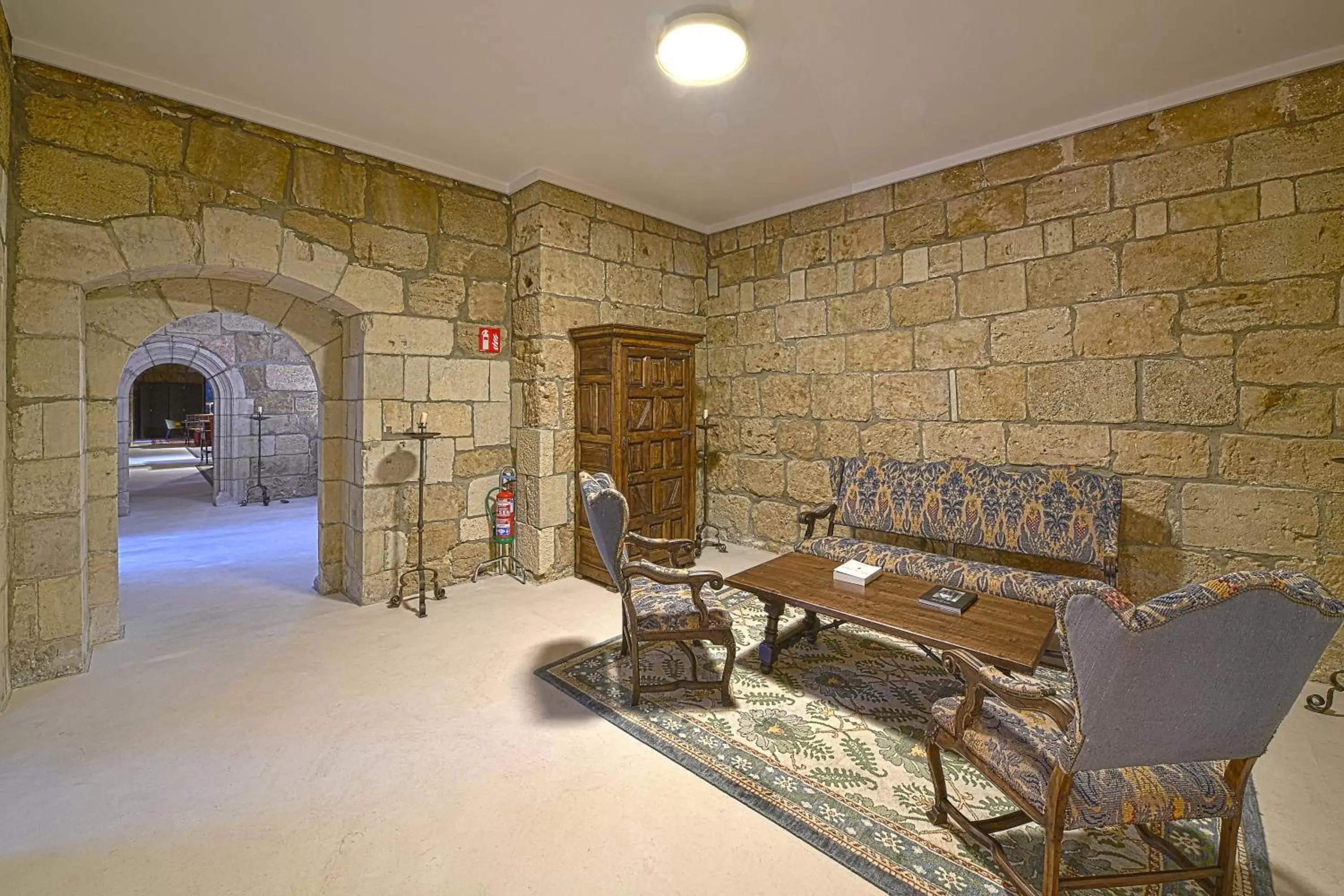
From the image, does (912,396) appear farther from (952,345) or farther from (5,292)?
(5,292)

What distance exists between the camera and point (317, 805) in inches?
72.4

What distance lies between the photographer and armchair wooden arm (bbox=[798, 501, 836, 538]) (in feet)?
11.9

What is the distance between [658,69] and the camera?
2670mm

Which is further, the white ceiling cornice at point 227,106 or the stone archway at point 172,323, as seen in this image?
the stone archway at point 172,323

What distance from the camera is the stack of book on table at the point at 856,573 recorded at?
266cm

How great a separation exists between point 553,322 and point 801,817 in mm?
3234

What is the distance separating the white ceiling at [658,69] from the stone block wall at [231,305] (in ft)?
0.77

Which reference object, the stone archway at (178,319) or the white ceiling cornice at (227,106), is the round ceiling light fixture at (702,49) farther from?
the stone archway at (178,319)

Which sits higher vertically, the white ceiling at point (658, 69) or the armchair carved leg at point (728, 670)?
the white ceiling at point (658, 69)

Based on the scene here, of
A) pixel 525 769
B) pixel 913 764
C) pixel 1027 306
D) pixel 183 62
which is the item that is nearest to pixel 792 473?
pixel 1027 306

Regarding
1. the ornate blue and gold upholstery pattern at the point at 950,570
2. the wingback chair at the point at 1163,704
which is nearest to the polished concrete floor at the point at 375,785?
the wingback chair at the point at 1163,704

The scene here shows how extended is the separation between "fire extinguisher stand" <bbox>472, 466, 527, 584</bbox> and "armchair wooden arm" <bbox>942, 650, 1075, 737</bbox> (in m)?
3.06

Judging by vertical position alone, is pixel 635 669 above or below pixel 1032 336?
below

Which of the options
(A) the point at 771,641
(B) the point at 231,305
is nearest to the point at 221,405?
(B) the point at 231,305
